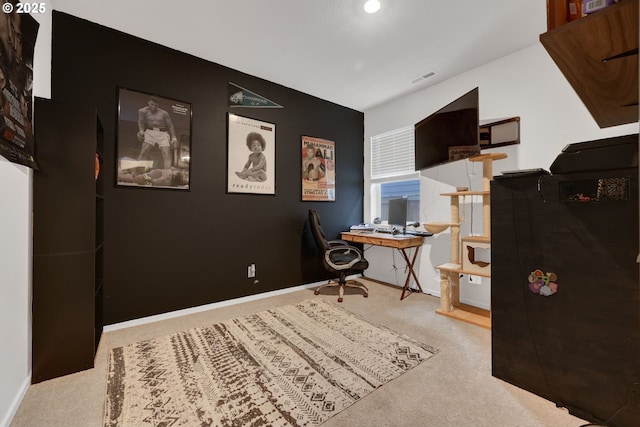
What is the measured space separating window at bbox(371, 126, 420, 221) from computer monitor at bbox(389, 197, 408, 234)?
0.29 meters

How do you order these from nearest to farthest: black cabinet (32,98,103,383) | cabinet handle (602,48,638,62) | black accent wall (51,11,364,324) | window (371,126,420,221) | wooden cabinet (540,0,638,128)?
wooden cabinet (540,0,638,128) < cabinet handle (602,48,638,62) < black cabinet (32,98,103,383) < black accent wall (51,11,364,324) < window (371,126,420,221)

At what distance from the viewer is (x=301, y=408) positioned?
1.51 m

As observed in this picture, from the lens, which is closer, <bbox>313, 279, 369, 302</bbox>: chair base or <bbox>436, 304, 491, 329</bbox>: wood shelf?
<bbox>436, 304, 491, 329</bbox>: wood shelf

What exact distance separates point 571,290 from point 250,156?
3156 millimetres

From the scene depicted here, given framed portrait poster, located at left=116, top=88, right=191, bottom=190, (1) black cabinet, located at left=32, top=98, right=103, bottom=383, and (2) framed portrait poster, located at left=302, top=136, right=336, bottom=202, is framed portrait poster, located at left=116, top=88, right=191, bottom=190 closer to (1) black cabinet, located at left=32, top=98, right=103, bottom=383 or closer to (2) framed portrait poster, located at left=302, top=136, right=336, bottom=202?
(1) black cabinet, located at left=32, top=98, right=103, bottom=383

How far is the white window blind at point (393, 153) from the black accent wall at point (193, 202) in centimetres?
82

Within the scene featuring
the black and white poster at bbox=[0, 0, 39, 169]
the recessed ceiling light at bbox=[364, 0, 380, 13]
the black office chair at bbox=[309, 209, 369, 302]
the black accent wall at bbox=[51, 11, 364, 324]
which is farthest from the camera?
the black office chair at bbox=[309, 209, 369, 302]

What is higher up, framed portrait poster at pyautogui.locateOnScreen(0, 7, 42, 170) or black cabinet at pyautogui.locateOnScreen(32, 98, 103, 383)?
framed portrait poster at pyautogui.locateOnScreen(0, 7, 42, 170)

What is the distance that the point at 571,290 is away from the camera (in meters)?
1.38

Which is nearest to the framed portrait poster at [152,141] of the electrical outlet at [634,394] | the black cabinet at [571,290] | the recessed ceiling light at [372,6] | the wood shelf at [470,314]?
the recessed ceiling light at [372,6]

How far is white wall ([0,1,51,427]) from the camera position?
1384 millimetres

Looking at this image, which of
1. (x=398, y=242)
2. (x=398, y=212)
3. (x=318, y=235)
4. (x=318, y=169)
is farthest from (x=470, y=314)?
(x=318, y=169)

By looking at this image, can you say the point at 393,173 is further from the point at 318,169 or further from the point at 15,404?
the point at 15,404

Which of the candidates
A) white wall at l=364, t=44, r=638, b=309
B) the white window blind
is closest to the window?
the white window blind
